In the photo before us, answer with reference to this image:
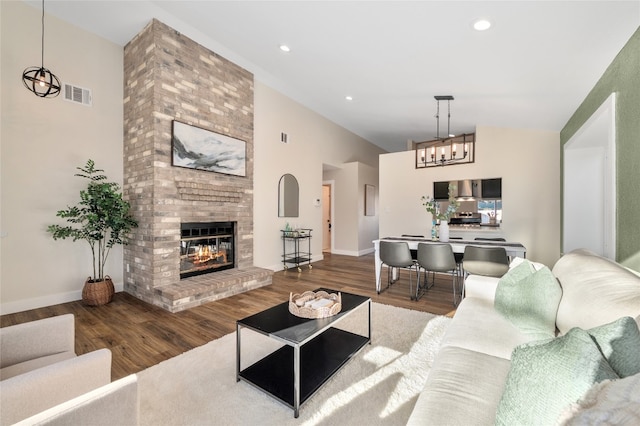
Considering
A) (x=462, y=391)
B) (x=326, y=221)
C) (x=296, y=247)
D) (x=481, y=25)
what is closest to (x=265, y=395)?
(x=462, y=391)

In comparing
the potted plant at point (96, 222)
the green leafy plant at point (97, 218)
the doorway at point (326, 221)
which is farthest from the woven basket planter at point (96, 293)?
the doorway at point (326, 221)

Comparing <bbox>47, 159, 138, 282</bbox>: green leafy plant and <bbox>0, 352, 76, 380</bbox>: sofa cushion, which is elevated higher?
<bbox>47, 159, 138, 282</bbox>: green leafy plant

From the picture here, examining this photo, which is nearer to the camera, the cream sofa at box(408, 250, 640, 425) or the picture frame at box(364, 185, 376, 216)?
the cream sofa at box(408, 250, 640, 425)

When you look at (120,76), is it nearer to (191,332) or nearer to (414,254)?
(191,332)

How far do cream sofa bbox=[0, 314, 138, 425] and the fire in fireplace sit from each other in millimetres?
2515

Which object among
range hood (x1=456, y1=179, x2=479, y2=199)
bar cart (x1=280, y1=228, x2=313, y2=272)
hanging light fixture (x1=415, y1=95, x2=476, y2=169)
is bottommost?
bar cart (x1=280, y1=228, x2=313, y2=272)

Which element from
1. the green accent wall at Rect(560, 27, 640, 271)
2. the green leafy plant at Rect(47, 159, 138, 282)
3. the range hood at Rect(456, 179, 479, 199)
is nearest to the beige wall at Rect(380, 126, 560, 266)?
the range hood at Rect(456, 179, 479, 199)

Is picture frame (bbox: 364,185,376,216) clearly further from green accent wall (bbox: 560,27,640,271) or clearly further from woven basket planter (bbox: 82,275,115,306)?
woven basket planter (bbox: 82,275,115,306)

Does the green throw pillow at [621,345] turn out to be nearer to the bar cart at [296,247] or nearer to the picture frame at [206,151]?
the picture frame at [206,151]

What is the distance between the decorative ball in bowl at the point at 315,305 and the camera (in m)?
1.91

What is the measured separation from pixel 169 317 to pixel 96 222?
1.57m

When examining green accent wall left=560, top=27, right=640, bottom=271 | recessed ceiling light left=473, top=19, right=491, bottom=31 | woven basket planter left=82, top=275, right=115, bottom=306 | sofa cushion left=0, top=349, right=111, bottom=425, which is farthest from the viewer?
woven basket planter left=82, top=275, right=115, bottom=306

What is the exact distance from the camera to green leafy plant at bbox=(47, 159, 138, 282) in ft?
10.8

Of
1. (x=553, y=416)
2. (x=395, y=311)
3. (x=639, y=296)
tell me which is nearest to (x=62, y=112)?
(x=395, y=311)
